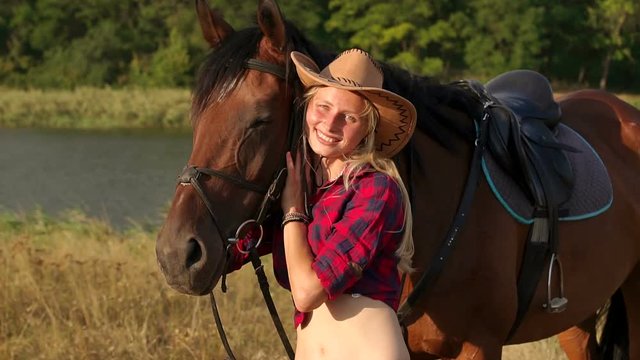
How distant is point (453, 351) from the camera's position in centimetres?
274

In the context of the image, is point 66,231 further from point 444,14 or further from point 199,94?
point 444,14

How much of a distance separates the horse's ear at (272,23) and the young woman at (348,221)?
11cm

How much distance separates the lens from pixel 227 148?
2.15 metres

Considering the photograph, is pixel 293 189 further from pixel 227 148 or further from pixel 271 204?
pixel 227 148

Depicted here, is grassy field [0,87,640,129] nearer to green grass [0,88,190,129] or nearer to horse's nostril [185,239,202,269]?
green grass [0,88,190,129]

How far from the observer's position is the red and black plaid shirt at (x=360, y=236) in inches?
78.1

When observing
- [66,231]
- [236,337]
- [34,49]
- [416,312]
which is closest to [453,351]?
[416,312]

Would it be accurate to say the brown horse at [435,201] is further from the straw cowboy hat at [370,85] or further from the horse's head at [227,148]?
the straw cowboy hat at [370,85]

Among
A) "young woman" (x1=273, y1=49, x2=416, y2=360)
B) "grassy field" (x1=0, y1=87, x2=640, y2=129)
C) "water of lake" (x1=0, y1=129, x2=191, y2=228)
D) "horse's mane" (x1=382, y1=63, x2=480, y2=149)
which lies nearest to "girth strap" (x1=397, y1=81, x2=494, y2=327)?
"horse's mane" (x1=382, y1=63, x2=480, y2=149)

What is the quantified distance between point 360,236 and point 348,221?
0.06 meters

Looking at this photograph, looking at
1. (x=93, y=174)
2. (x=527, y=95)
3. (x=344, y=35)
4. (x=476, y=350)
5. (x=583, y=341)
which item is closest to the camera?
(x=476, y=350)

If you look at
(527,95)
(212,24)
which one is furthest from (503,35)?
(212,24)

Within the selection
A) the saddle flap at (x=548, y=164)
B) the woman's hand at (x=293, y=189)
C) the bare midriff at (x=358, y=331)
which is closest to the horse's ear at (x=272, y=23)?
the woman's hand at (x=293, y=189)

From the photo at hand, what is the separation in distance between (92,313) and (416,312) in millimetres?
2899
